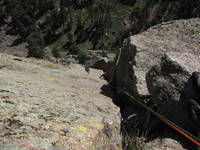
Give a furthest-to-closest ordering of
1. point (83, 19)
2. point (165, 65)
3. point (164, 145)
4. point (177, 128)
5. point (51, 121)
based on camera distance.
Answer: point (83, 19) < point (165, 65) < point (164, 145) < point (177, 128) < point (51, 121)

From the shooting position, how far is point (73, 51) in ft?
206

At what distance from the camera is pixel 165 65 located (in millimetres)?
5504

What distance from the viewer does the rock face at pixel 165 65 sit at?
514 centimetres

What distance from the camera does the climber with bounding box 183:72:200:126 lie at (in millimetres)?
4516

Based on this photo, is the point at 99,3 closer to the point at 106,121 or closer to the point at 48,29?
the point at 48,29

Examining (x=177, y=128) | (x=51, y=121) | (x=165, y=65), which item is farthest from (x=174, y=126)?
(x=51, y=121)

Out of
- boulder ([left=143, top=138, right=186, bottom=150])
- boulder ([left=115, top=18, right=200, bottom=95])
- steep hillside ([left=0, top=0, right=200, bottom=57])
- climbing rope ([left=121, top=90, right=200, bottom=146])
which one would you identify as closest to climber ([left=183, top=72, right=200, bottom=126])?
climbing rope ([left=121, top=90, right=200, bottom=146])

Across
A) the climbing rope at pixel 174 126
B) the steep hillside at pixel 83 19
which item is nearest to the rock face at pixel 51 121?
the climbing rope at pixel 174 126

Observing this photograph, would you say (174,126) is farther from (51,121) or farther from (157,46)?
(157,46)

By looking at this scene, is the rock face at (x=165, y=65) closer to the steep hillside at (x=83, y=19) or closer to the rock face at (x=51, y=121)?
the rock face at (x=51, y=121)

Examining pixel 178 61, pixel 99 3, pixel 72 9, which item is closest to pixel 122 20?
pixel 99 3

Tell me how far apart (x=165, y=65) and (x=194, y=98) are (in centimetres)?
139

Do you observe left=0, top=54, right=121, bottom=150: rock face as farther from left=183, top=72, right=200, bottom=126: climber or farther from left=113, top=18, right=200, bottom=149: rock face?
left=183, top=72, right=200, bottom=126: climber

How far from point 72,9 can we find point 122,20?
26.5 m
